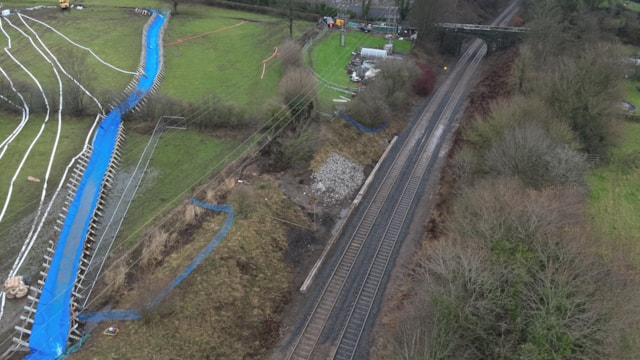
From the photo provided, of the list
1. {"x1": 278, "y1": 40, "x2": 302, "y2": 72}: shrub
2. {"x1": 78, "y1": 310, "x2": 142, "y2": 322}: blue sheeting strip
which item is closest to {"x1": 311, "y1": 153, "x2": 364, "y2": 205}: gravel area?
{"x1": 78, "y1": 310, "x2": 142, "y2": 322}: blue sheeting strip

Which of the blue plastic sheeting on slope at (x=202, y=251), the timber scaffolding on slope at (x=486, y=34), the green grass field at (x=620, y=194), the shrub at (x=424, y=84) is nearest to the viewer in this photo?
the blue plastic sheeting on slope at (x=202, y=251)

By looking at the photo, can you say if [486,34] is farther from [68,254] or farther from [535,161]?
[68,254]

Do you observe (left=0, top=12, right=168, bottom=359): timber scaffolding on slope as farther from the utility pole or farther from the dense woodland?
the utility pole

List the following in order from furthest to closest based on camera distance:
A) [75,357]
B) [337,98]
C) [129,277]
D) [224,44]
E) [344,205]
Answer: [224,44] → [337,98] → [344,205] → [129,277] → [75,357]

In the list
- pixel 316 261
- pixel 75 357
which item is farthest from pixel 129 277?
pixel 316 261

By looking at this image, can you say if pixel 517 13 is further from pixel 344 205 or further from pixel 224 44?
pixel 344 205

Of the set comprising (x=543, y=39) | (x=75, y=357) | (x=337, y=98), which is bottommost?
(x=75, y=357)

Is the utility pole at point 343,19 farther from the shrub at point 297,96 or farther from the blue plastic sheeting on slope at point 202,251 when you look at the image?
the blue plastic sheeting on slope at point 202,251

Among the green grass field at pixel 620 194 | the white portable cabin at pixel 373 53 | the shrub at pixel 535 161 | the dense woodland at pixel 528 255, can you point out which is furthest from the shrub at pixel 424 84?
the shrub at pixel 535 161
